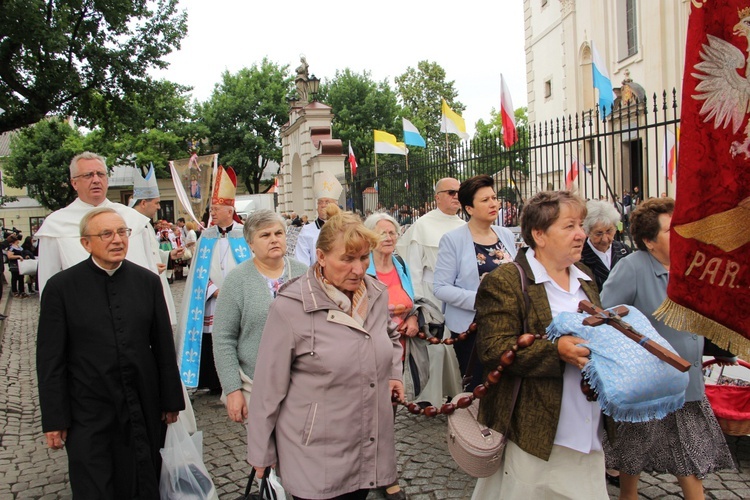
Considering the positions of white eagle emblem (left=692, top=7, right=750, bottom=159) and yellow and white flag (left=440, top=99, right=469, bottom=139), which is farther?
yellow and white flag (left=440, top=99, right=469, bottom=139)

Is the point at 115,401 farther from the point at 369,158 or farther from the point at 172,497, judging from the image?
the point at 369,158

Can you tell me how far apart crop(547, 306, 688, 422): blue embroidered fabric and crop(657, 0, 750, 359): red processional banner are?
563 mm

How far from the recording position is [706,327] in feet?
5.93

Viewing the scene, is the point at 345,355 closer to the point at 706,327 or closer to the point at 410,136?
the point at 706,327

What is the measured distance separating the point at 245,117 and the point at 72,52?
3013 cm

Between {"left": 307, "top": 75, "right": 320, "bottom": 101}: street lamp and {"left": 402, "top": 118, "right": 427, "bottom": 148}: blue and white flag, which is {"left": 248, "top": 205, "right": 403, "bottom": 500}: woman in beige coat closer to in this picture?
{"left": 402, "top": 118, "right": 427, "bottom": 148}: blue and white flag

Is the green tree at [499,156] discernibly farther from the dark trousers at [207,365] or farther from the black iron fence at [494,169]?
the dark trousers at [207,365]

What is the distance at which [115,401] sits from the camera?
10.9 feet

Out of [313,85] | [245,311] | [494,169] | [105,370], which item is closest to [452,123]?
[494,169]

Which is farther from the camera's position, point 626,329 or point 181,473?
point 181,473

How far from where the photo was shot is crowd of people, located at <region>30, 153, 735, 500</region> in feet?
8.77

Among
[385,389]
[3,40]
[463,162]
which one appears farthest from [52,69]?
[385,389]

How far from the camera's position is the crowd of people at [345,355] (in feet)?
8.77

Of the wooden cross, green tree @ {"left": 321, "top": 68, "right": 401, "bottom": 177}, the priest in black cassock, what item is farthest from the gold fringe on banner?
green tree @ {"left": 321, "top": 68, "right": 401, "bottom": 177}
